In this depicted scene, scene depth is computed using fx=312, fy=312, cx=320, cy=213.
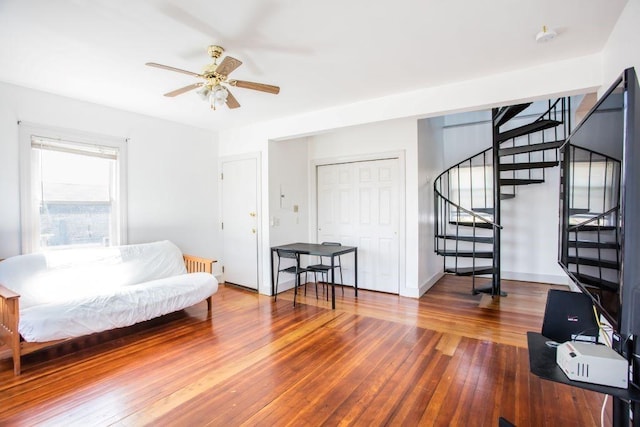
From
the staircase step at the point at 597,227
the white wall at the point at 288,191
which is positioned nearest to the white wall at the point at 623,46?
the staircase step at the point at 597,227

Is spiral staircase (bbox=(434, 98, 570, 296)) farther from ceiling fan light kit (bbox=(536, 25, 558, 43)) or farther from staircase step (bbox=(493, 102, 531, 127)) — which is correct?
ceiling fan light kit (bbox=(536, 25, 558, 43))

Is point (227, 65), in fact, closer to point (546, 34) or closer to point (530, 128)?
point (546, 34)

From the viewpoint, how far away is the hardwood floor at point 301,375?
1.88 m

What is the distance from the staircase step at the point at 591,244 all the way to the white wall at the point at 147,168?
4397 millimetres

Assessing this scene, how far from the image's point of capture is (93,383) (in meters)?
2.25

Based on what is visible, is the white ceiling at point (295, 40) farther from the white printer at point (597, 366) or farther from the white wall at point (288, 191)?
the white printer at point (597, 366)

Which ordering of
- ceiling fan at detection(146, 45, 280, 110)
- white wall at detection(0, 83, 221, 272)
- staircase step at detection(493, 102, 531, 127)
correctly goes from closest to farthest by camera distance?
ceiling fan at detection(146, 45, 280, 110), white wall at detection(0, 83, 221, 272), staircase step at detection(493, 102, 531, 127)

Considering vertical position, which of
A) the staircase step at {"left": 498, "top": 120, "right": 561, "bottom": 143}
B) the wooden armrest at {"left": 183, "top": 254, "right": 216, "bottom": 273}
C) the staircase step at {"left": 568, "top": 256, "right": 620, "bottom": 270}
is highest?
the staircase step at {"left": 498, "top": 120, "right": 561, "bottom": 143}

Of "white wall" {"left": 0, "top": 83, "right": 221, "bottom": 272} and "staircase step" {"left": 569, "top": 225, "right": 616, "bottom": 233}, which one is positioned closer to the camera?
"staircase step" {"left": 569, "top": 225, "right": 616, "bottom": 233}

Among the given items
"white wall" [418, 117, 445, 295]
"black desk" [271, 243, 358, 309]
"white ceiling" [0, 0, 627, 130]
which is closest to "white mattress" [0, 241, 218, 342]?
"black desk" [271, 243, 358, 309]

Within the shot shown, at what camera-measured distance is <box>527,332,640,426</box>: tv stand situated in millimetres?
1035

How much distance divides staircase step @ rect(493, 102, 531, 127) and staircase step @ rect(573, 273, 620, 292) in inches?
113

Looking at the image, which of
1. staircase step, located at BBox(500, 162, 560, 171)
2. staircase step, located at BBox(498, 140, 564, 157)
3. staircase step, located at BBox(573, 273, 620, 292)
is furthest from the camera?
staircase step, located at BBox(500, 162, 560, 171)

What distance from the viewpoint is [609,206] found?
3.94 ft
